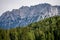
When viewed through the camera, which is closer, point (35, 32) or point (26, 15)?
point (26, 15)

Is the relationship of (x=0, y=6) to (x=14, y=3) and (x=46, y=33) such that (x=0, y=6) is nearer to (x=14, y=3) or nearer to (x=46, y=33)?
(x=14, y=3)

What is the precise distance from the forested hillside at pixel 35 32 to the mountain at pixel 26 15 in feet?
0.47

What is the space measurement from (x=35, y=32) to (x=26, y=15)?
531 mm

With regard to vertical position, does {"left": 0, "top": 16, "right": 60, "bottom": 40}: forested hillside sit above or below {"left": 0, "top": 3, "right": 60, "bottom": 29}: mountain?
below

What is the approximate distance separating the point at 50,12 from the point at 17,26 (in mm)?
972

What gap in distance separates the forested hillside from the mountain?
0.47ft

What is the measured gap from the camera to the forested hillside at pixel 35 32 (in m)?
5.22

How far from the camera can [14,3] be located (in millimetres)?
5359

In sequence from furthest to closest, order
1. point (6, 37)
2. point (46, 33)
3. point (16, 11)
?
point (46, 33)
point (16, 11)
point (6, 37)

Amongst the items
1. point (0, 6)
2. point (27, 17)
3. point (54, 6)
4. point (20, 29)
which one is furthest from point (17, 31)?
point (54, 6)

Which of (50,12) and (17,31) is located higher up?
(50,12)

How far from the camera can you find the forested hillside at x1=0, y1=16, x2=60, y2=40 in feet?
17.1

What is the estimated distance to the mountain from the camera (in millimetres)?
5266

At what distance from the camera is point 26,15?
5.50 metres
